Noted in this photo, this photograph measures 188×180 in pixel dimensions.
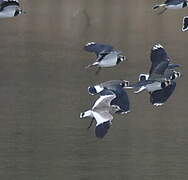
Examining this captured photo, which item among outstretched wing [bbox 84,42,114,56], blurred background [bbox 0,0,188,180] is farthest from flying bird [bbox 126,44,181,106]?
blurred background [bbox 0,0,188,180]

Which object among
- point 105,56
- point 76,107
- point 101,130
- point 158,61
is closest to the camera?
point 101,130

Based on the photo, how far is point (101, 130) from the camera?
7273mm

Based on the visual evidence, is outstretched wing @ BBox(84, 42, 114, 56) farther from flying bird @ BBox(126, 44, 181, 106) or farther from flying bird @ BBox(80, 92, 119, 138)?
flying bird @ BBox(80, 92, 119, 138)

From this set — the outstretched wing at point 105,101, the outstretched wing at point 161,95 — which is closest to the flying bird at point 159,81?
the outstretched wing at point 161,95

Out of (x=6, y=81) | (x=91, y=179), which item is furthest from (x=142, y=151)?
(x=6, y=81)

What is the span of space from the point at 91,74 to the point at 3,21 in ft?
25.4

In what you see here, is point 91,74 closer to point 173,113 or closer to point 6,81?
point 6,81

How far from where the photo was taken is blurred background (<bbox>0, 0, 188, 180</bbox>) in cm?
1061

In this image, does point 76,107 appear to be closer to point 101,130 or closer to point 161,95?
point 161,95

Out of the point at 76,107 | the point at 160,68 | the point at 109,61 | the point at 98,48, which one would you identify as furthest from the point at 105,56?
the point at 76,107

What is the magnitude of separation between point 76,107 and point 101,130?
6.48 metres

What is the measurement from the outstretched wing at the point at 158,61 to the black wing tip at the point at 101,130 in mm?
677

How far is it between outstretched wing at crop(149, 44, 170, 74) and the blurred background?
2.05 metres

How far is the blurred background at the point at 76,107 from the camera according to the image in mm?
10609
